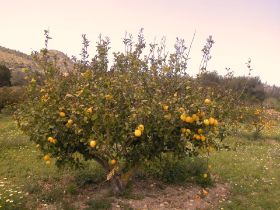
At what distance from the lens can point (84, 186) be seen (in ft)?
21.3

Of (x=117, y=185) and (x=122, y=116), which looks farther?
(x=117, y=185)

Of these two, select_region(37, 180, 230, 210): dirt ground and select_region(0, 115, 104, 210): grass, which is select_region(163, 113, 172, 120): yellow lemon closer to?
select_region(37, 180, 230, 210): dirt ground

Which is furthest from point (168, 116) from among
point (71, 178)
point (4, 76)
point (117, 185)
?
point (4, 76)

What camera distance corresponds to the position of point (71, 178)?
6793 millimetres

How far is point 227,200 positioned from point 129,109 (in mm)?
2725

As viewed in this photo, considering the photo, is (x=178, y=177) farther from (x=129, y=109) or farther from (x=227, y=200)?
(x=129, y=109)

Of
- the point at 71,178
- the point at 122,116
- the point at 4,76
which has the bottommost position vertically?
the point at 71,178

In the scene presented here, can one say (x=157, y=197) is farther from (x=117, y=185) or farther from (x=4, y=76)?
(x=4, y=76)

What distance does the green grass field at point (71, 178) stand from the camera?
5902mm

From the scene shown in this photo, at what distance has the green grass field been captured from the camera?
5.90 meters

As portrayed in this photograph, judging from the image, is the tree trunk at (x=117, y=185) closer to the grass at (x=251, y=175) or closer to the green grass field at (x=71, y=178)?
the green grass field at (x=71, y=178)

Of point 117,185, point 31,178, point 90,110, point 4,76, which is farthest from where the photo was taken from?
point 4,76

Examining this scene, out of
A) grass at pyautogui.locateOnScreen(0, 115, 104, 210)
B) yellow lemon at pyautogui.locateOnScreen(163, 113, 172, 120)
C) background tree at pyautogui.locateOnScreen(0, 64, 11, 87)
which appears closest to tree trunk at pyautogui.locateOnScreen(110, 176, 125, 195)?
grass at pyautogui.locateOnScreen(0, 115, 104, 210)

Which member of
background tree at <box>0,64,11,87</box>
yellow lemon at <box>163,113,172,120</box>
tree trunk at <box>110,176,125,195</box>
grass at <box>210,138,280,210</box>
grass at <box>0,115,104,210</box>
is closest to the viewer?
yellow lemon at <box>163,113,172,120</box>
